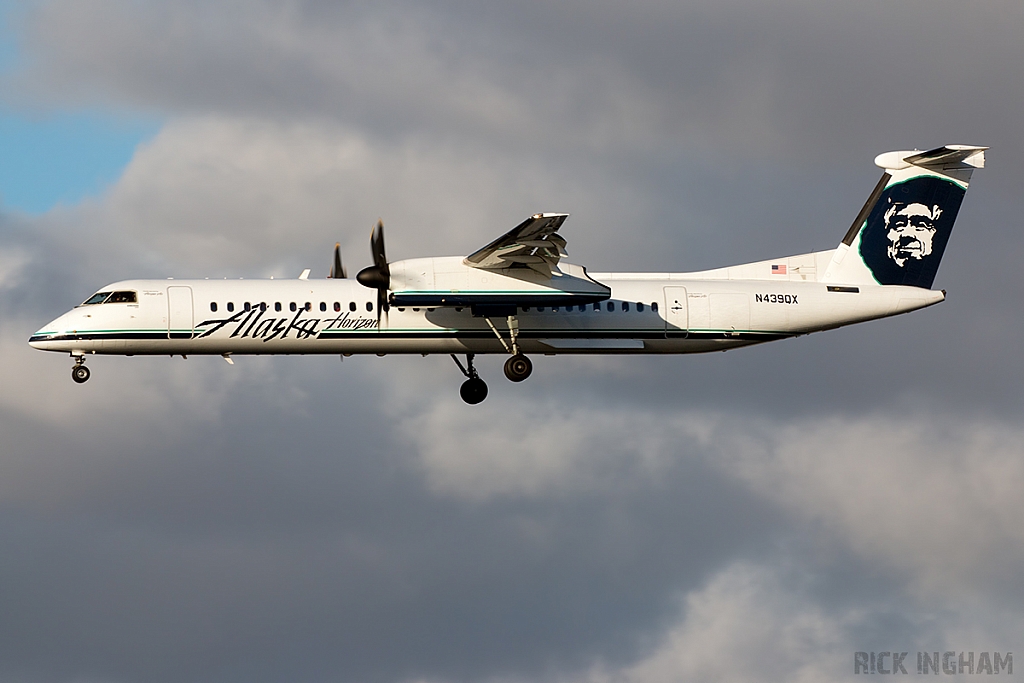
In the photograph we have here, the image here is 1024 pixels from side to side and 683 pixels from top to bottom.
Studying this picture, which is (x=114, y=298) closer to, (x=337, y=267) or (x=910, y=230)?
(x=337, y=267)

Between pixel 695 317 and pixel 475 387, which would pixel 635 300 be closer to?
pixel 695 317

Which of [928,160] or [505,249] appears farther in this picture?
[928,160]

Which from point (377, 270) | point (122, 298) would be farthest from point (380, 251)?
point (122, 298)

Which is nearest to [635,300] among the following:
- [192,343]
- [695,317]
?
[695,317]

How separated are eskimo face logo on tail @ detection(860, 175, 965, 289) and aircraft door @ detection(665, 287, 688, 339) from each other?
5.25m

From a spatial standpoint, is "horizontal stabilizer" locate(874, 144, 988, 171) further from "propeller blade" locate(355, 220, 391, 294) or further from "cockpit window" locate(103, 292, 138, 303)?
"cockpit window" locate(103, 292, 138, 303)

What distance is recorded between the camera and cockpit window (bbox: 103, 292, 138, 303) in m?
31.9

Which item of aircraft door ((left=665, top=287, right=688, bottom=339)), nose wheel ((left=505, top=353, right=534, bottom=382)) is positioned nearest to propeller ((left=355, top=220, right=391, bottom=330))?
nose wheel ((left=505, top=353, right=534, bottom=382))

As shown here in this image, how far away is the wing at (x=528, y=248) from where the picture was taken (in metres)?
29.5

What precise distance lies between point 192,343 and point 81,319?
2.72 metres

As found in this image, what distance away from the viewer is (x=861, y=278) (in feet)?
112

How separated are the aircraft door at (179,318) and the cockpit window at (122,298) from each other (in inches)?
35.3

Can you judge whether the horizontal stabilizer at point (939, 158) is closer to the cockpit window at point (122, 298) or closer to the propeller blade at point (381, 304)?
the propeller blade at point (381, 304)

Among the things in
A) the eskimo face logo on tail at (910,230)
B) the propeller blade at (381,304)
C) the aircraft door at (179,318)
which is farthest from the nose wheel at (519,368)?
the eskimo face logo on tail at (910,230)
